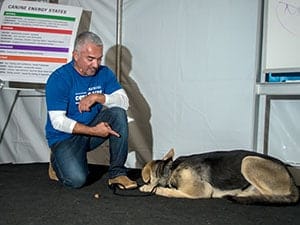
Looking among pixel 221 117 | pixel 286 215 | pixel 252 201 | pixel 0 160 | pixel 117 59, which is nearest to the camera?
pixel 286 215

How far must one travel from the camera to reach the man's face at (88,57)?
254 cm

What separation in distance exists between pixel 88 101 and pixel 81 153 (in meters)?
0.35

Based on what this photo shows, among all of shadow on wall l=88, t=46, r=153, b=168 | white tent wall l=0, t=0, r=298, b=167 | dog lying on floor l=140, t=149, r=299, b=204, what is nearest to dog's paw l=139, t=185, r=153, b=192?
dog lying on floor l=140, t=149, r=299, b=204

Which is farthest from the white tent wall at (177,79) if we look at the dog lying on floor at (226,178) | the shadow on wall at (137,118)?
the dog lying on floor at (226,178)

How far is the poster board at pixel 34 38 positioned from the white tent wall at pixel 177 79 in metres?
0.35

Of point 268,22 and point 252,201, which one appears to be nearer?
point 252,201

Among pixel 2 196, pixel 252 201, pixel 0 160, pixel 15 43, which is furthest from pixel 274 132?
pixel 0 160

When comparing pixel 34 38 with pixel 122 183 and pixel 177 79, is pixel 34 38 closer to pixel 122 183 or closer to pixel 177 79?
pixel 177 79

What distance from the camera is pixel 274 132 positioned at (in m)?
2.95

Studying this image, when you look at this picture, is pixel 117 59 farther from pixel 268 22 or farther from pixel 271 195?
pixel 271 195

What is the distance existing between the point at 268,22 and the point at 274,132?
779 mm

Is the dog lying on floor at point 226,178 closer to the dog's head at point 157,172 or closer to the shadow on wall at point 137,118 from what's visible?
the dog's head at point 157,172

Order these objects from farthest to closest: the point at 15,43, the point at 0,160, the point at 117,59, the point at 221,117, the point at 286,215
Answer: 1. the point at 0,160
2. the point at 117,59
3. the point at 15,43
4. the point at 221,117
5. the point at 286,215

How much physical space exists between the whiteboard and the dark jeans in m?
1.02
